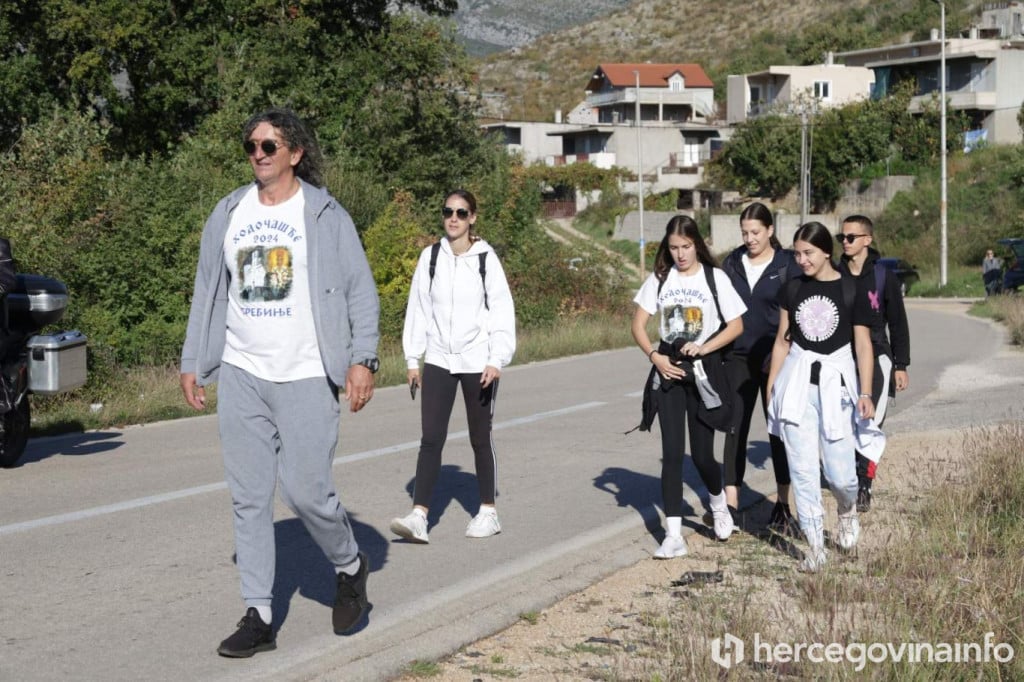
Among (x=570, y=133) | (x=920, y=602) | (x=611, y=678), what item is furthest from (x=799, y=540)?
(x=570, y=133)

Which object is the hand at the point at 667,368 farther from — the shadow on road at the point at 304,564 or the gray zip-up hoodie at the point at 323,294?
the gray zip-up hoodie at the point at 323,294

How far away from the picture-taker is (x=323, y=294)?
5.69 metres

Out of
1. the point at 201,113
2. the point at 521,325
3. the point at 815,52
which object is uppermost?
the point at 815,52

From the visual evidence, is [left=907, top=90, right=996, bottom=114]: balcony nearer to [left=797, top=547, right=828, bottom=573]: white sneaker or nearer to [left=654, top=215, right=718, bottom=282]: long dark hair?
[left=654, top=215, right=718, bottom=282]: long dark hair

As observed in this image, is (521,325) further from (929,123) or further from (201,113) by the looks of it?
(929,123)

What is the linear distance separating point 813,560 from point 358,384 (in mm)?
2666

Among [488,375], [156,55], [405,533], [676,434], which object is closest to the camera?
[676,434]

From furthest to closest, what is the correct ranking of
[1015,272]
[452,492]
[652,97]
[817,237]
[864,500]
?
[652,97] < [1015,272] < [452,492] < [864,500] < [817,237]

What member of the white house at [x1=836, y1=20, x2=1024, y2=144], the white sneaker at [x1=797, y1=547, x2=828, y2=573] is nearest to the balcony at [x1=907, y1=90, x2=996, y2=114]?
the white house at [x1=836, y1=20, x2=1024, y2=144]

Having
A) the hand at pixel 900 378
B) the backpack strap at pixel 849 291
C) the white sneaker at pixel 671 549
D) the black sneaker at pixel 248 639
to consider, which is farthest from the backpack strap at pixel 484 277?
the black sneaker at pixel 248 639

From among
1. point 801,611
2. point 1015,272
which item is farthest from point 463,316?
point 1015,272

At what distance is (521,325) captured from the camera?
27625 mm

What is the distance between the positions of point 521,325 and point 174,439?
615 inches

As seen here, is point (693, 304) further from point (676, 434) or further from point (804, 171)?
point (804, 171)
